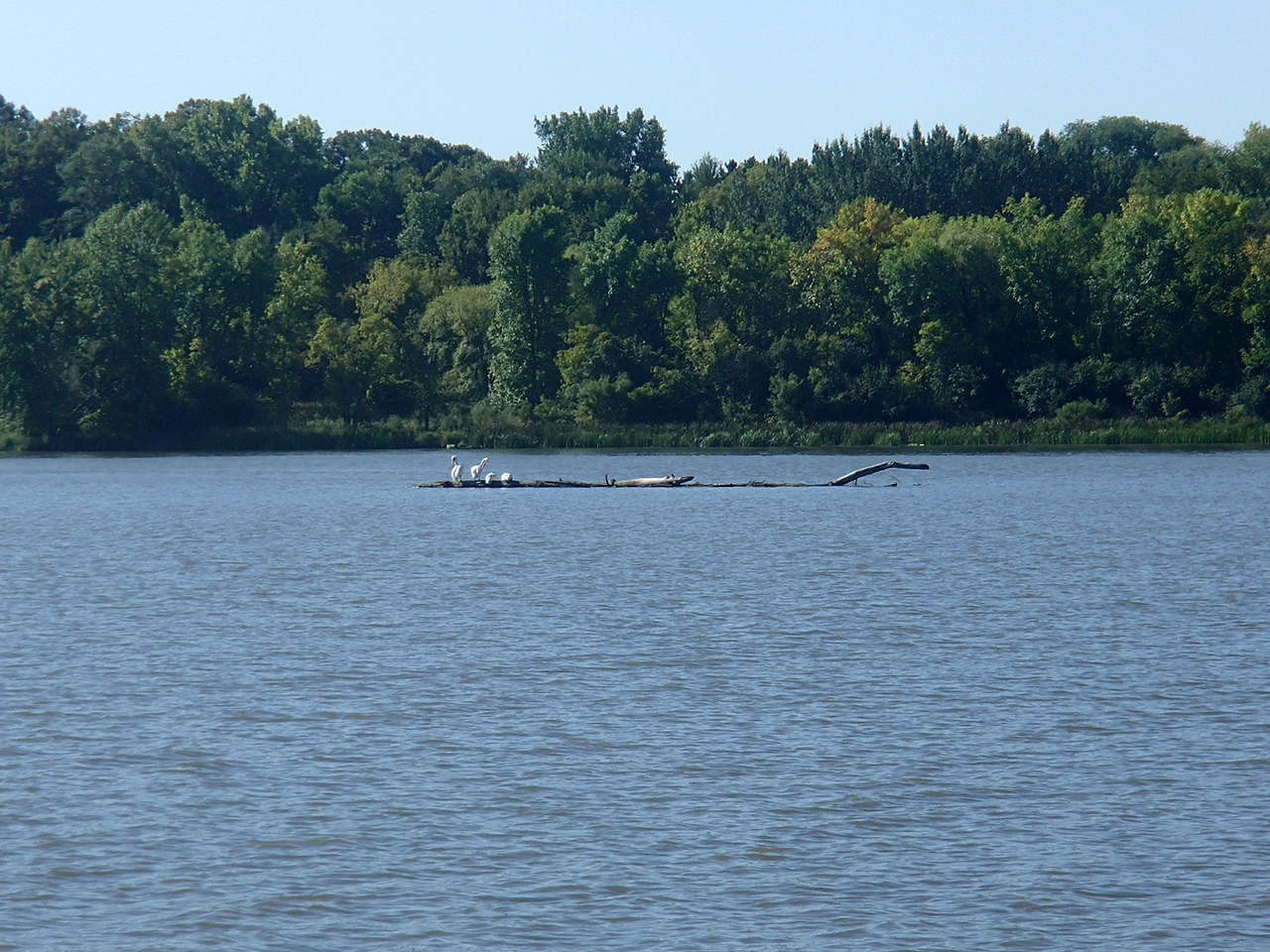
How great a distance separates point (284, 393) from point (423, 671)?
9088 centimetres

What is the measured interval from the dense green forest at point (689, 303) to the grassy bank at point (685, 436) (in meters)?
1.43

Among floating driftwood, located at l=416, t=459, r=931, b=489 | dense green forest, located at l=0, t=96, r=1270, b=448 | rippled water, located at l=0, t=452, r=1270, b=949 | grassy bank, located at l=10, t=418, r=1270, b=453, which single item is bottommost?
rippled water, located at l=0, t=452, r=1270, b=949

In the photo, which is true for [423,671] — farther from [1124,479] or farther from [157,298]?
[157,298]

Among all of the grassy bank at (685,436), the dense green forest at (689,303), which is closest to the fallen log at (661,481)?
the grassy bank at (685,436)

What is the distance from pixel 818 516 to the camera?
50844mm

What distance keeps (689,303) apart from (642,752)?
94416 mm

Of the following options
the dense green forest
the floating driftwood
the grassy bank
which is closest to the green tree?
the dense green forest

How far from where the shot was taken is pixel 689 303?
11038cm

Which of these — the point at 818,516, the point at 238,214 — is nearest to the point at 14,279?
the point at 238,214

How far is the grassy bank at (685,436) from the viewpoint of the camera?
301 ft

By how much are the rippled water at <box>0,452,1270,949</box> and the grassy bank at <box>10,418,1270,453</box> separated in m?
55.3

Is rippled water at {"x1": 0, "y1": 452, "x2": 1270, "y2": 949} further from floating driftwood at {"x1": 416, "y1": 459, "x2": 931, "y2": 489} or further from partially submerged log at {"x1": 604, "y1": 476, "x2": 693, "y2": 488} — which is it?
floating driftwood at {"x1": 416, "y1": 459, "x2": 931, "y2": 489}

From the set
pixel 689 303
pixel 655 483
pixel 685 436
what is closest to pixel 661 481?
pixel 655 483

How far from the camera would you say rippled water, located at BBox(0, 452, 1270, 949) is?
12227 mm
